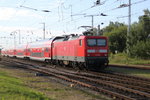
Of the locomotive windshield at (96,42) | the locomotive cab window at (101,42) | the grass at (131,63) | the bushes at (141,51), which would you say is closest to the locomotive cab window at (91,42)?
the locomotive windshield at (96,42)

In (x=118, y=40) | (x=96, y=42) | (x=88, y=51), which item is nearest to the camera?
(x=88, y=51)

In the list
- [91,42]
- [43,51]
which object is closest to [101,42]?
[91,42]

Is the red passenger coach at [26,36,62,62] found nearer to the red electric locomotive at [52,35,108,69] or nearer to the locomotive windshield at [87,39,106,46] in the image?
the red electric locomotive at [52,35,108,69]

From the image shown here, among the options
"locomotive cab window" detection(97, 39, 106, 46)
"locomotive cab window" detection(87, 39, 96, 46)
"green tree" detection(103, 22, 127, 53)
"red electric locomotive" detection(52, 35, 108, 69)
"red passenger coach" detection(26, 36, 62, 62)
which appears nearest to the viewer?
"red electric locomotive" detection(52, 35, 108, 69)

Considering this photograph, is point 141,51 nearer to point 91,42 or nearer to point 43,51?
point 43,51

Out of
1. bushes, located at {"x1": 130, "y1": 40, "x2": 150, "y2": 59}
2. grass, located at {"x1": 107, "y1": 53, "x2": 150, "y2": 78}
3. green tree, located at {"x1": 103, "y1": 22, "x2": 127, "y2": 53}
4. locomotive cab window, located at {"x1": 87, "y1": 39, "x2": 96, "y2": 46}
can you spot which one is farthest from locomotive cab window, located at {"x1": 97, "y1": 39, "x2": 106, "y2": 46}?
green tree, located at {"x1": 103, "y1": 22, "x2": 127, "y2": 53}

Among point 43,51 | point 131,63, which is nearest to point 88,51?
point 131,63

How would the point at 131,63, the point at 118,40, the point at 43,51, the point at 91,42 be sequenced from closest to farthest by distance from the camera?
the point at 91,42
the point at 131,63
the point at 43,51
the point at 118,40

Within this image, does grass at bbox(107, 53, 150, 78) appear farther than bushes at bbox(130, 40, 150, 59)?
No

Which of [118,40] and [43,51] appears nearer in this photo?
[43,51]

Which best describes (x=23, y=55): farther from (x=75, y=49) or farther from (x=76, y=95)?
(x=76, y=95)

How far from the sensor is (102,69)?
77.4 feet

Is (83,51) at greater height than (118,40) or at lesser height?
lesser

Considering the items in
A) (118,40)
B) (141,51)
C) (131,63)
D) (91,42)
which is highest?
(118,40)
